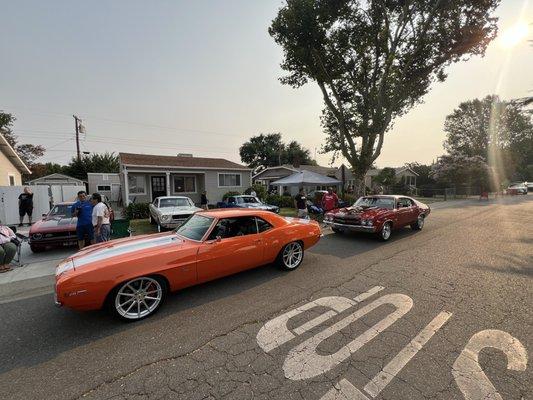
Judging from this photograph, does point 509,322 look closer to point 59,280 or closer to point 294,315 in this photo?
point 294,315

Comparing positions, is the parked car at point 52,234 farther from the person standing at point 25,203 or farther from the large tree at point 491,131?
the large tree at point 491,131

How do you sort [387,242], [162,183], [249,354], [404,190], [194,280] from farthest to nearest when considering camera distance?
[404,190] < [162,183] < [387,242] < [194,280] < [249,354]

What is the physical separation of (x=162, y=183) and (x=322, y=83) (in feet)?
44.4

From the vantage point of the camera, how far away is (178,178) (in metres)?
20.6

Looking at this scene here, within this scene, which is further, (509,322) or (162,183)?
(162,183)

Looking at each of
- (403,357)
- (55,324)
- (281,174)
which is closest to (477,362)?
(403,357)

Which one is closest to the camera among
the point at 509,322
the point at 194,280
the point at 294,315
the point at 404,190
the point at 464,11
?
the point at 509,322

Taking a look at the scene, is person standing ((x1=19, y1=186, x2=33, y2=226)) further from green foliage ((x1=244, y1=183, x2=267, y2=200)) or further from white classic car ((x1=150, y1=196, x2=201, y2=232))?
green foliage ((x1=244, y1=183, x2=267, y2=200))

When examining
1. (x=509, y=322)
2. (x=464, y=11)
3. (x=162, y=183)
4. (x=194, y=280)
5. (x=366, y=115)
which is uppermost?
(x=464, y=11)

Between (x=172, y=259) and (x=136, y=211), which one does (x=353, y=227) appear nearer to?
(x=172, y=259)

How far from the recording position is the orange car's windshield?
452cm

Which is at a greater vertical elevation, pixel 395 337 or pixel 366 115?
pixel 366 115

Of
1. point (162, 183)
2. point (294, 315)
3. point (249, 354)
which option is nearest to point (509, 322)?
point (294, 315)

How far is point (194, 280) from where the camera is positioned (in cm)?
411
